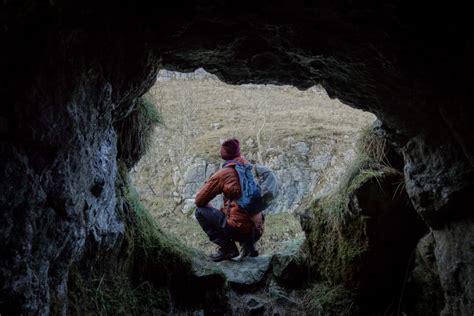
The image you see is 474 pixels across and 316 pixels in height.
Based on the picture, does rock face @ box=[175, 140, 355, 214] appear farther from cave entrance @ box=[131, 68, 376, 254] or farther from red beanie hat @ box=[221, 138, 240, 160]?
red beanie hat @ box=[221, 138, 240, 160]

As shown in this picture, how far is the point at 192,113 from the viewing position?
1791 cm

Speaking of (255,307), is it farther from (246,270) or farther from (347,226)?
(347,226)

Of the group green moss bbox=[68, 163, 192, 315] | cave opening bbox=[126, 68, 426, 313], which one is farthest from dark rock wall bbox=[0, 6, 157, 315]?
cave opening bbox=[126, 68, 426, 313]

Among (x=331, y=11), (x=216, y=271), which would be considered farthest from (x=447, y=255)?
(x=216, y=271)

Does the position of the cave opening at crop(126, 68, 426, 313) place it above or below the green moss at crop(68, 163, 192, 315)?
above

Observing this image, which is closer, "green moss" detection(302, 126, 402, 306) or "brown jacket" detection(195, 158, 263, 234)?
"green moss" detection(302, 126, 402, 306)

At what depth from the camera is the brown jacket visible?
672cm

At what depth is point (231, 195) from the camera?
22.2 feet

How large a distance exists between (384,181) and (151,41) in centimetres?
332

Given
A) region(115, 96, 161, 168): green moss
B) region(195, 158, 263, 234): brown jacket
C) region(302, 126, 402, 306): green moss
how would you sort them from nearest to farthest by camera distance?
region(115, 96, 161, 168): green moss < region(302, 126, 402, 306): green moss < region(195, 158, 263, 234): brown jacket

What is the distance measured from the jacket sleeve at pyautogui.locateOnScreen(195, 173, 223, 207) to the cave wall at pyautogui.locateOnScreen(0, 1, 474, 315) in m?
2.40

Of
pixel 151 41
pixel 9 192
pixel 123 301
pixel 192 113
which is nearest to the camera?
pixel 9 192

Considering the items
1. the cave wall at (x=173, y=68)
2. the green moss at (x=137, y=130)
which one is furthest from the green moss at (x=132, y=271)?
the cave wall at (x=173, y=68)

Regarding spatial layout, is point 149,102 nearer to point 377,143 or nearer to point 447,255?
point 377,143
